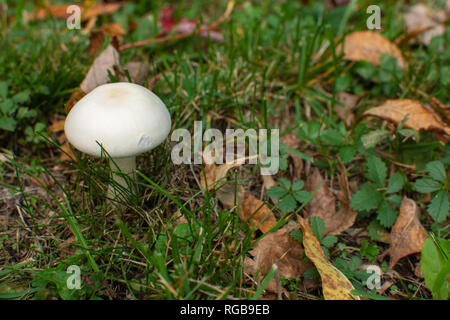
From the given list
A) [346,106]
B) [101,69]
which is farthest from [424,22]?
[101,69]

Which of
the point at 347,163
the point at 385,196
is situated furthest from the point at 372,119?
the point at 385,196

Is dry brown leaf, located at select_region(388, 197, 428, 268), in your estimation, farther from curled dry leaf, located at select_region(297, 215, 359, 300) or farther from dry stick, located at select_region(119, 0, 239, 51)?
dry stick, located at select_region(119, 0, 239, 51)

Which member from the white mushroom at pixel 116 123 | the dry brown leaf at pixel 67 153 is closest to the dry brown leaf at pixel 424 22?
the white mushroom at pixel 116 123

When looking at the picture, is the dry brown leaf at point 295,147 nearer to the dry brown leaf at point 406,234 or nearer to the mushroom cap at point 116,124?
the dry brown leaf at point 406,234

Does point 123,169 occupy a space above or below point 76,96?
below

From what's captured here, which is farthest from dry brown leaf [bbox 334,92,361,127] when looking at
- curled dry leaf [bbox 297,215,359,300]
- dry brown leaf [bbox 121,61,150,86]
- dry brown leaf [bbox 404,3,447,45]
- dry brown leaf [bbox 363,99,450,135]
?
dry brown leaf [bbox 121,61,150,86]

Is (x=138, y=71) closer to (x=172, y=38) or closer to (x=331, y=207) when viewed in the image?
(x=172, y=38)
